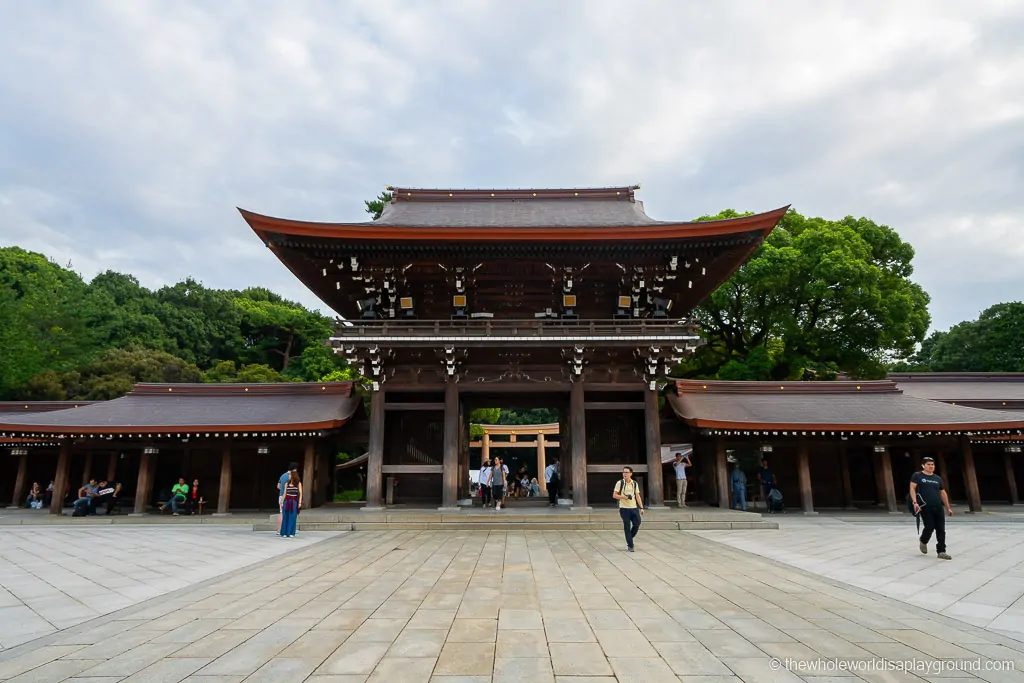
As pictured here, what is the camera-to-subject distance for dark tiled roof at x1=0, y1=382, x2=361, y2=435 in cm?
1597

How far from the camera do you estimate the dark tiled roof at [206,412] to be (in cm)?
1597

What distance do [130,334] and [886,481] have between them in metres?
53.2

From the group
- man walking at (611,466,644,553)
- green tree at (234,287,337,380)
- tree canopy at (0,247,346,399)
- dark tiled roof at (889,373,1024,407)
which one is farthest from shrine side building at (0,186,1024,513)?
green tree at (234,287,337,380)

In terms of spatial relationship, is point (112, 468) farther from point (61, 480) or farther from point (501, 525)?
point (501, 525)

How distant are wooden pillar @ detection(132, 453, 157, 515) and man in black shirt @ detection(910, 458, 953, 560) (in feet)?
68.1

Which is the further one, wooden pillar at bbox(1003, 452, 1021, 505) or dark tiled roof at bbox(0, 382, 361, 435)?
wooden pillar at bbox(1003, 452, 1021, 505)

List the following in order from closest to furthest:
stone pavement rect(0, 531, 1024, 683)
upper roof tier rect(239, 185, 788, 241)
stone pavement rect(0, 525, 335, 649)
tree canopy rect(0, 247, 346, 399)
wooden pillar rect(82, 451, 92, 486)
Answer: stone pavement rect(0, 531, 1024, 683), stone pavement rect(0, 525, 335, 649), upper roof tier rect(239, 185, 788, 241), wooden pillar rect(82, 451, 92, 486), tree canopy rect(0, 247, 346, 399)

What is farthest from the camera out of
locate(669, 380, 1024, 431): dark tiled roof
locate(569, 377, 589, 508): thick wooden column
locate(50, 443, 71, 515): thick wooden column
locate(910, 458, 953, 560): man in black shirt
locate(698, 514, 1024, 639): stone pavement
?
locate(50, 443, 71, 515): thick wooden column

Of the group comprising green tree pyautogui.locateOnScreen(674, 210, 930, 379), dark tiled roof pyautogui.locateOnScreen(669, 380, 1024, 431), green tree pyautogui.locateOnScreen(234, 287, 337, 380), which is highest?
green tree pyautogui.locateOnScreen(234, 287, 337, 380)

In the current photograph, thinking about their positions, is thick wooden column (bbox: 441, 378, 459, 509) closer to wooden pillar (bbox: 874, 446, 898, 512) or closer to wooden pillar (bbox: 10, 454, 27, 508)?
wooden pillar (bbox: 874, 446, 898, 512)

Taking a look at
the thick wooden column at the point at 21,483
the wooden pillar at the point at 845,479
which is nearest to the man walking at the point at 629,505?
the wooden pillar at the point at 845,479

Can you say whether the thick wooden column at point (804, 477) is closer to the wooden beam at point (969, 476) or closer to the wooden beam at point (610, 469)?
the wooden beam at point (969, 476)

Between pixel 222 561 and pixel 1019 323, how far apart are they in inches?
→ 2131

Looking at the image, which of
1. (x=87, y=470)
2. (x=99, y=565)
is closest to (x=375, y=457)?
(x=99, y=565)
